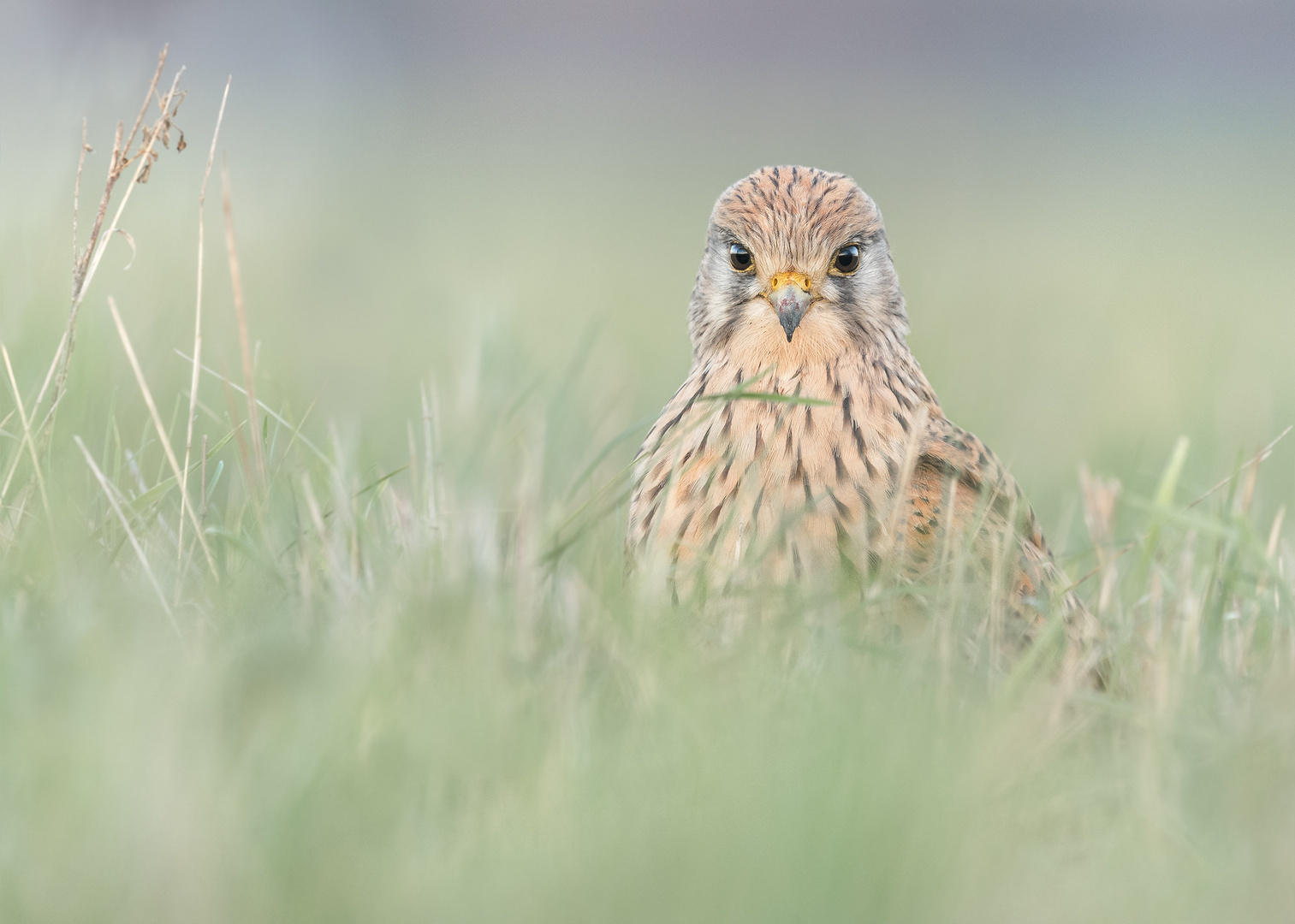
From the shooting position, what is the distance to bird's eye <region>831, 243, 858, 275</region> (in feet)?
13.3

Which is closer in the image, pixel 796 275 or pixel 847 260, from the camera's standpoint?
pixel 796 275

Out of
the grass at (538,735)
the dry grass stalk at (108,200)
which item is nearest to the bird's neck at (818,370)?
the grass at (538,735)

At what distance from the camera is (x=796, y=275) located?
3984 millimetres

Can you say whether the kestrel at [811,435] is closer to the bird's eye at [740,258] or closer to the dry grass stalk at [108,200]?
the bird's eye at [740,258]

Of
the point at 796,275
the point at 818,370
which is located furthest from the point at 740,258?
the point at 818,370

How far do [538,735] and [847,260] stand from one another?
2060 mm

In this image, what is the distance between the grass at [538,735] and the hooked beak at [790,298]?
65 cm

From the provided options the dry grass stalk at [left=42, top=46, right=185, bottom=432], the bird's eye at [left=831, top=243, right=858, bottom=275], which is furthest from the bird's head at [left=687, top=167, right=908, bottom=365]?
the dry grass stalk at [left=42, top=46, right=185, bottom=432]

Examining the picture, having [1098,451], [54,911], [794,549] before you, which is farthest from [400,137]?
[54,911]

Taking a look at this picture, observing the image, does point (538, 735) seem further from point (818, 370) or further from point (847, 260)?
point (847, 260)

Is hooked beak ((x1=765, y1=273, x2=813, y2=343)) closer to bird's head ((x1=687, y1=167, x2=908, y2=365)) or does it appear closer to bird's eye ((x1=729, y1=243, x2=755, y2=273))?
bird's head ((x1=687, y1=167, x2=908, y2=365))

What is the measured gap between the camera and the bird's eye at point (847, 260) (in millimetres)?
4066

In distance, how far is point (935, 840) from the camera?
207 cm

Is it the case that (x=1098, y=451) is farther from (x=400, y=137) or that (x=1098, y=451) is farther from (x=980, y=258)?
(x=400, y=137)
